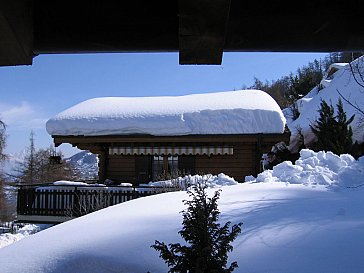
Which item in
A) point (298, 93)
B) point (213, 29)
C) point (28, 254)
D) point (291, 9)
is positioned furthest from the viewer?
point (298, 93)

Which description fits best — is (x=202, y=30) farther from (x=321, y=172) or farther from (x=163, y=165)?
(x=163, y=165)

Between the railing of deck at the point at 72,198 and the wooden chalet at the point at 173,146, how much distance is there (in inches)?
102

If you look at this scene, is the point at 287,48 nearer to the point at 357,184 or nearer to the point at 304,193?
the point at 304,193

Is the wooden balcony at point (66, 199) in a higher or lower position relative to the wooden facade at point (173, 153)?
lower

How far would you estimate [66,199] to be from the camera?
12.9 metres

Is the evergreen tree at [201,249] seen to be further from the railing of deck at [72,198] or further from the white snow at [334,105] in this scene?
the white snow at [334,105]

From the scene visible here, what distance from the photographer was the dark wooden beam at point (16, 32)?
5.57ft

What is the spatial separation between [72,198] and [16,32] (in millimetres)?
11642

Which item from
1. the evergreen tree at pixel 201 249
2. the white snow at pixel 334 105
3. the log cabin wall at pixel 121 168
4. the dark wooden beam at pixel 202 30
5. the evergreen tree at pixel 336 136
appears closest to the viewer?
the dark wooden beam at pixel 202 30

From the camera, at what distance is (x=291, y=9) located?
195 centimetres

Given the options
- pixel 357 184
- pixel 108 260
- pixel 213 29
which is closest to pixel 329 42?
pixel 213 29

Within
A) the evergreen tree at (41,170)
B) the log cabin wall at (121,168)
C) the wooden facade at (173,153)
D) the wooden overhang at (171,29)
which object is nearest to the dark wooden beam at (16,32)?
the wooden overhang at (171,29)

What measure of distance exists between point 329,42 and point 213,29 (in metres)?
0.72

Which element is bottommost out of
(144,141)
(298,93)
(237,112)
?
(144,141)
